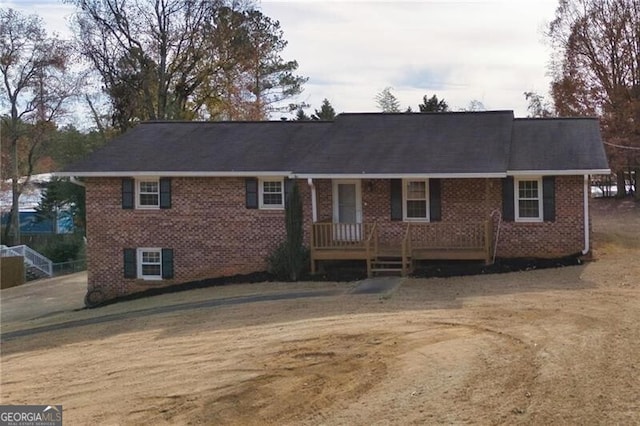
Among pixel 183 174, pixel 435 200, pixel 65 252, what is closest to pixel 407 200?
pixel 435 200

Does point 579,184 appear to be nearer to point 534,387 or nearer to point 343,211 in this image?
point 343,211

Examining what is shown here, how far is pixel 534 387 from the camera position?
7.49 meters

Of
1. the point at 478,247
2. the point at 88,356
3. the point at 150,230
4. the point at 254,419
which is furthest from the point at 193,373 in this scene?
the point at 150,230

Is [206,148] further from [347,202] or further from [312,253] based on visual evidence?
[312,253]

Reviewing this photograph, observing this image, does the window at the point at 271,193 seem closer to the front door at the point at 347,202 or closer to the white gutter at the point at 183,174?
the white gutter at the point at 183,174

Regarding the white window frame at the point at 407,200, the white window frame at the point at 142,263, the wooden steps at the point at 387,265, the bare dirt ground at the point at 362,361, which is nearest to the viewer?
the bare dirt ground at the point at 362,361

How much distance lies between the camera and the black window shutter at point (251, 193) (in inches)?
808

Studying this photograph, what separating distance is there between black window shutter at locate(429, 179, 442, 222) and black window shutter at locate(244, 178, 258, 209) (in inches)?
210

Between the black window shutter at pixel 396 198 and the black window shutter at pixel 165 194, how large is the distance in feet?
23.0

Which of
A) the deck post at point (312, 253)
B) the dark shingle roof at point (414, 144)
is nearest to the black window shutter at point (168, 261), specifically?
the deck post at point (312, 253)

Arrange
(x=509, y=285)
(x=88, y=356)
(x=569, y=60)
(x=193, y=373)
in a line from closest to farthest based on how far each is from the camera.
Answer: (x=193, y=373), (x=88, y=356), (x=509, y=285), (x=569, y=60)

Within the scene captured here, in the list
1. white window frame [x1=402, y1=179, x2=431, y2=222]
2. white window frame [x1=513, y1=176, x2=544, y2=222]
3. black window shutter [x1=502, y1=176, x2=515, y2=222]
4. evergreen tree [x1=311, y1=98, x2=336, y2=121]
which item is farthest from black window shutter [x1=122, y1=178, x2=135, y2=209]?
evergreen tree [x1=311, y1=98, x2=336, y2=121]

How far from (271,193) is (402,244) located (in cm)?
459

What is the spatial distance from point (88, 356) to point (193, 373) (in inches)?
133
